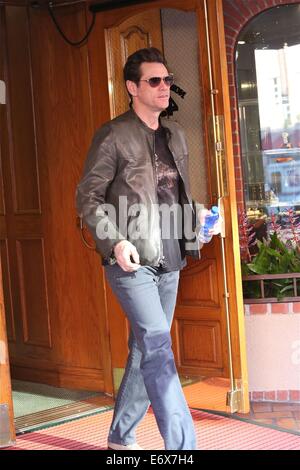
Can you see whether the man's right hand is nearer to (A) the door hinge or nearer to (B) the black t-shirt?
(B) the black t-shirt

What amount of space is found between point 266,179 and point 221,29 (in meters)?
2.63

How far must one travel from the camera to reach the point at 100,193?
3.47m

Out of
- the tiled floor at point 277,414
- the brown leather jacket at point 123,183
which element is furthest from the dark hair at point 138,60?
the tiled floor at point 277,414

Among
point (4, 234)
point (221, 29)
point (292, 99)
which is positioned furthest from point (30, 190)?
point (292, 99)

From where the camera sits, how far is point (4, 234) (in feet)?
19.0

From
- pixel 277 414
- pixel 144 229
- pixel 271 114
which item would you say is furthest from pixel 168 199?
pixel 271 114

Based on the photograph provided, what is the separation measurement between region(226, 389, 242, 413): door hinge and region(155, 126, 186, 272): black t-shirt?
1166 millimetres

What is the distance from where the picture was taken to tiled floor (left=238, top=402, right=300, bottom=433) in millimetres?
4423

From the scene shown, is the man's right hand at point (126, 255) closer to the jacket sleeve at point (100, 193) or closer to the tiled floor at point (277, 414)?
the jacket sleeve at point (100, 193)

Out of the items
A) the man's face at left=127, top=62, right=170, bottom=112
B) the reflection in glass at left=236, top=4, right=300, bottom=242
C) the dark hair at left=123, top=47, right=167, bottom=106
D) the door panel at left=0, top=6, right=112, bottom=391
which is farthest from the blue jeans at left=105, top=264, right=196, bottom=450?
the reflection in glass at left=236, top=4, right=300, bottom=242

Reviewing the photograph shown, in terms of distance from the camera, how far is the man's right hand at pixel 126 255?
3.29 meters

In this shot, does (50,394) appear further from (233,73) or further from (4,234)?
(233,73)

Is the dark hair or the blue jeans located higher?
the dark hair

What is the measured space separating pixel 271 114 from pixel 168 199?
3619 mm
